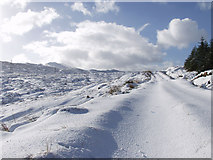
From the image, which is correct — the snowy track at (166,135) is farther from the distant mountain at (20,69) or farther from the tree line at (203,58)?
the distant mountain at (20,69)

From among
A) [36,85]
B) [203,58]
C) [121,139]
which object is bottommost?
→ [121,139]

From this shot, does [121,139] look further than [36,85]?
No

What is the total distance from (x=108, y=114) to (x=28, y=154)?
1.97m

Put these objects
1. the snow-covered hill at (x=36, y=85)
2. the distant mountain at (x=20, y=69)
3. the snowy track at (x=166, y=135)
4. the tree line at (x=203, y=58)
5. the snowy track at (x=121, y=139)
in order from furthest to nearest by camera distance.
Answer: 1. the distant mountain at (x=20, y=69)
2. the tree line at (x=203, y=58)
3. the snow-covered hill at (x=36, y=85)
4. the snowy track at (x=166, y=135)
5. the snowy track at (x=121, y=139)

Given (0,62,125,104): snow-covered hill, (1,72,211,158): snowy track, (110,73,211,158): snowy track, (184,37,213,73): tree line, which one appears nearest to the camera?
(1,72,211,158): snowy track

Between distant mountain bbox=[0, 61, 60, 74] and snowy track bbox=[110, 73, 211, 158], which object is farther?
distant mountain bbox=[0, 61, 60, 74]

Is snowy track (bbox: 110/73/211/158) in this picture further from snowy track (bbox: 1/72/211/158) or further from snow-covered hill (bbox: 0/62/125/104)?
snow-covered hill (bbox: 0/62/125/104)

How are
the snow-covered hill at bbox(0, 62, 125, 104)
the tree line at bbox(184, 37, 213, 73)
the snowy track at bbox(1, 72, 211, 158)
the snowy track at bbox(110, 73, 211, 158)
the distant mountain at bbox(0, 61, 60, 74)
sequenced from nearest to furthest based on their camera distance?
1. the snowy track at bbox(1, 72, 211, 158)
2. the snowy track at bbox(110, 73, 211, 158)
3. the snow-covered hill at bbox(0, 62, 125, 104)
4. the tree line at bbox(184, 37, 213, 73)
5. the distant mountain at bbox(0, 61, 60, 74)

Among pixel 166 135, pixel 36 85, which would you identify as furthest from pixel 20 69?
pixel 166 135

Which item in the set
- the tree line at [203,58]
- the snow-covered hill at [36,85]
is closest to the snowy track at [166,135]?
the snow-covered hill at [36,85]

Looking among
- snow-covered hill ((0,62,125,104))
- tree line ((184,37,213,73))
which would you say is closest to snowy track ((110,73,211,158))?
snow-covered hill ((0,62,125,104))

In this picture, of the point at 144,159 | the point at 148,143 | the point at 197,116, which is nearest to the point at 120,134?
the point at 148,143

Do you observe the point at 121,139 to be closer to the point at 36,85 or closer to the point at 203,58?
the point at 36,85

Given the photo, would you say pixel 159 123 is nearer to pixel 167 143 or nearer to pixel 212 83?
pixel 167 143
